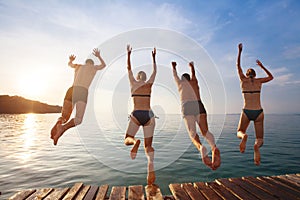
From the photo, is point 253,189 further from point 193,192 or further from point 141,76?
point 141,76

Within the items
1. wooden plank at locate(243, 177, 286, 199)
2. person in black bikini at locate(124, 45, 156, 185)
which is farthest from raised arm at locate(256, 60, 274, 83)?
person in black bikini at locate(124, 45, 156, 185)

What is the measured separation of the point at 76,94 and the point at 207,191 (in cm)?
607

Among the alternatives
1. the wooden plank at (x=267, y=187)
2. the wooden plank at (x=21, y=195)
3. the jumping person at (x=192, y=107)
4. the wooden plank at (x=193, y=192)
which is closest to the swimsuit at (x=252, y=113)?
the jumping person at (x=192, y=107)

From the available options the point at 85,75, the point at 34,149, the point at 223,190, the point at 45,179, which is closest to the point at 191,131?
the point at 223,190

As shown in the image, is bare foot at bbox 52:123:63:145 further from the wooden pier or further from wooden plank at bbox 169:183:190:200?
wooden plank at bbox 169:183:190:200

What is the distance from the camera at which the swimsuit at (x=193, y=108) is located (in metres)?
7.84

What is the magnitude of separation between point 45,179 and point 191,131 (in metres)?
12.4

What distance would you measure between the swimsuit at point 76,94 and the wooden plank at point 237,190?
6472 millimetres

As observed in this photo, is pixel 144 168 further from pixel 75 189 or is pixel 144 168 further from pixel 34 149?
pixel 34 149

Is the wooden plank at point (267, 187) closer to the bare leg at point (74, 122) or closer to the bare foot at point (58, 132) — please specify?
the bare leg at point (74, 122)

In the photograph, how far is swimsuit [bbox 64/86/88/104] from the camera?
768 cm

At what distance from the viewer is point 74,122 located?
751 cm

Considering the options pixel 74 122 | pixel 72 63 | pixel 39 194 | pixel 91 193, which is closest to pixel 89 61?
pixel 72 63

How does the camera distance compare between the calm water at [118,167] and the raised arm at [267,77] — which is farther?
the calm water at [118,167]
